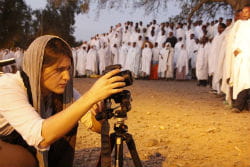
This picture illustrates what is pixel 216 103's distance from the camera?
794 centimetres

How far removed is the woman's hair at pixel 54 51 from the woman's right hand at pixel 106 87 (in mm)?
409

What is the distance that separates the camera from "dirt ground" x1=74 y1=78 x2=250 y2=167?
3.46m

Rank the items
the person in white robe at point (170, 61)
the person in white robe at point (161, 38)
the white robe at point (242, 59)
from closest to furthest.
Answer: the white robe at point (242, 59) < the person in white robe at point (170, 61) < the person in white robe at point (161, 38)

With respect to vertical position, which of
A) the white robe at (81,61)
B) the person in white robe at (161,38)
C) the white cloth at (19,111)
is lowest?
the white robe at (81,61)

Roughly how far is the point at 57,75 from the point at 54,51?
14 cm

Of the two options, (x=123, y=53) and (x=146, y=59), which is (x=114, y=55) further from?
(x=146, y=59)

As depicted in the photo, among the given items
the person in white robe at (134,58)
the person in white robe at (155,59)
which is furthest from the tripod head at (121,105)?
the person in white robe at (134,58)

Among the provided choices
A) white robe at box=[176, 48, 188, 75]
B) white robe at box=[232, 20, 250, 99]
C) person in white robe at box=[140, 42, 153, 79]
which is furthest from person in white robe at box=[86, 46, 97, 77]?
white robe at box=[232, 20, 250, 99]

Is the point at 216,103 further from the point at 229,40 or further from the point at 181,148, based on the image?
the point at 181,148

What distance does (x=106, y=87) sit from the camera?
5.45 ft

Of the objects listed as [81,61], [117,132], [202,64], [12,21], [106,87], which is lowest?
[81,61]

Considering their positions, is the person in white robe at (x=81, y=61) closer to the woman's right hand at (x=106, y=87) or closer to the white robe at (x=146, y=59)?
the white robe at (x=146, y=59)

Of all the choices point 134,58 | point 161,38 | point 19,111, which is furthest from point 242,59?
point 134,58

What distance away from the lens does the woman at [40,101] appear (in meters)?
1.70
